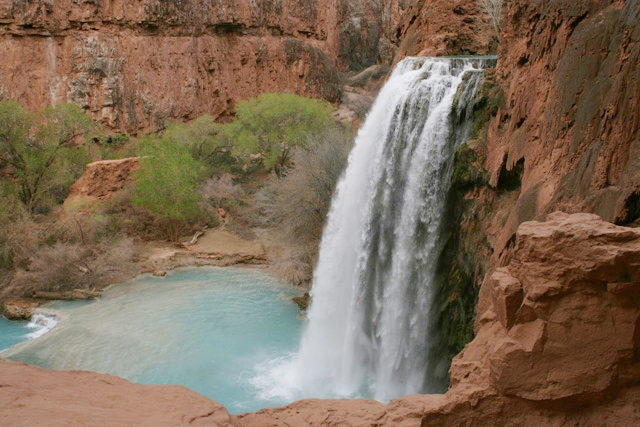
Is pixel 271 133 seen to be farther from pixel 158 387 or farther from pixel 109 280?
pixel 158 387

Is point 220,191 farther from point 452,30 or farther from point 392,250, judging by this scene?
point 392,250

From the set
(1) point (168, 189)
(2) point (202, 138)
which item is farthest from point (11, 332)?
(2) point (202, 138)

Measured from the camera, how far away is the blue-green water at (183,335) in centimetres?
1079

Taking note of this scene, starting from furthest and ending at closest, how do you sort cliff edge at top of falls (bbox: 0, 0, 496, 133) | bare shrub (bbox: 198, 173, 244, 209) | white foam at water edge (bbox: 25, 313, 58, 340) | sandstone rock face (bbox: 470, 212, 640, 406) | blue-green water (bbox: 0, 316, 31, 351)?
cliff edge at top of falls (bbox: 0, 0, 496, 133), bare shrub (bbox: 198, 173, 244, 209), white foam at water edge (bbox: 25, 313, 58, 340), blue-green water (bbox: 0, 316, 31, 351), sandstone rock face (bbox: 470, 212, 640, 406)

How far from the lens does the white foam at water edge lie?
42.5 ft

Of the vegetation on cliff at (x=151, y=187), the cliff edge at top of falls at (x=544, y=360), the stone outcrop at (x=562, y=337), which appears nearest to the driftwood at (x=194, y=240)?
the vegetation on cliff at (x=151, y=187)

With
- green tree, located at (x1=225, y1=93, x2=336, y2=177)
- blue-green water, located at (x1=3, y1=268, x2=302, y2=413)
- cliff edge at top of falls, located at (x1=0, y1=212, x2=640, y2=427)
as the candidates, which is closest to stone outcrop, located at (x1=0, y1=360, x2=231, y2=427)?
cliff edge at top of falls, located at (x1=0, y1=212, x2=640, y2=427)

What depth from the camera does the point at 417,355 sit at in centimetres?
995

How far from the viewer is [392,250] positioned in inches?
421

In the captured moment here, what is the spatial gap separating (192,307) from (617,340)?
40.9ft

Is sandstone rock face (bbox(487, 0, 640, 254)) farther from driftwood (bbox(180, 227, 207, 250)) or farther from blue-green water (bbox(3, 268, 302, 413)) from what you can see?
driftwood (bbox(180, 227, 207, 250))

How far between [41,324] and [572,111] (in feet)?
44.5

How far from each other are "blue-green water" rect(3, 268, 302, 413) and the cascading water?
111 centimetres

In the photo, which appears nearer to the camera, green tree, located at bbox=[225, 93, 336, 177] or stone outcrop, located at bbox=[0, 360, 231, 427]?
stone outcrop, located at bbox=[0, 360, 231, 427]
